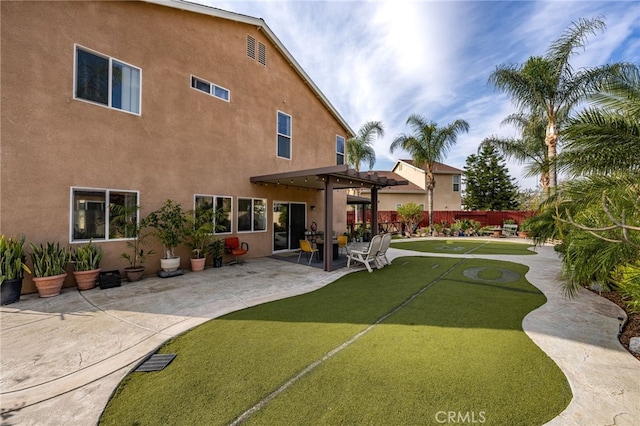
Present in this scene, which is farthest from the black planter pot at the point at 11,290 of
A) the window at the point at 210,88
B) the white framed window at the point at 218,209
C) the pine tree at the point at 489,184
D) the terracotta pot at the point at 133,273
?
the pine tree at the point at 489,184

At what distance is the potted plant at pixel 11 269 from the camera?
529cm

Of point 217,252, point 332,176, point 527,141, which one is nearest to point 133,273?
point 217,252

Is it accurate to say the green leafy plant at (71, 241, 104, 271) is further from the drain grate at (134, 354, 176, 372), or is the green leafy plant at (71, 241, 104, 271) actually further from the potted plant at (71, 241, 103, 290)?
the drain grate at (134, 354, 176, 372)

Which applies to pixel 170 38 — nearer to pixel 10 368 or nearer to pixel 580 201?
pixel 10 368

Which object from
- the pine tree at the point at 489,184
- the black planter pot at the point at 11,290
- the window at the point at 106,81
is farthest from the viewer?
the pine tree at the point at 489,184

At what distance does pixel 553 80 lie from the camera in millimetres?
11141

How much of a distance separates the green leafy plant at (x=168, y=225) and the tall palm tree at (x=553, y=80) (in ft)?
44.1

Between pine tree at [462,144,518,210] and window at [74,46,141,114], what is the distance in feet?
111

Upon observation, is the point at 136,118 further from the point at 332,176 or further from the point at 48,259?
the point at 332,176

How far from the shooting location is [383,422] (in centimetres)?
238

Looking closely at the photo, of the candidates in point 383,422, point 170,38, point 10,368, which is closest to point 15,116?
point 170,38

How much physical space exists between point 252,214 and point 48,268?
19.9 ft

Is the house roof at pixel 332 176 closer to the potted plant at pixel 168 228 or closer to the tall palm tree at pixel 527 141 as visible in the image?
the potted plant at pixel 168 228

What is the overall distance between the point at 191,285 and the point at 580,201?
902cm
